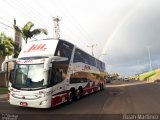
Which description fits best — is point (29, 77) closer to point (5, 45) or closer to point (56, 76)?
point (56, 76)

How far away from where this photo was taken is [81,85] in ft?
67.2

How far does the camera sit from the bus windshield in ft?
46.9


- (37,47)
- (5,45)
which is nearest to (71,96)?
(37,47)

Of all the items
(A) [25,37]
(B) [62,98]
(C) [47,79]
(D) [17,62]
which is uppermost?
(A) [25,37]

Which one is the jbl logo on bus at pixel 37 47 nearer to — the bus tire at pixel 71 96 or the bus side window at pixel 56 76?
the bus side window at pixel 56 76

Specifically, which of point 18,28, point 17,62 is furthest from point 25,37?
point 17,62

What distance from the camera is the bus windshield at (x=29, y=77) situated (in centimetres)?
1430

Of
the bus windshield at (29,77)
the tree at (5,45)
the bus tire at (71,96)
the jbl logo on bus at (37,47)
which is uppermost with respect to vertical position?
the tree at (5,45)

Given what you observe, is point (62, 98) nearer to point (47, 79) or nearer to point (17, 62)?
point (47, 79)

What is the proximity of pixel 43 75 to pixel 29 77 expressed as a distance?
0.80 metres

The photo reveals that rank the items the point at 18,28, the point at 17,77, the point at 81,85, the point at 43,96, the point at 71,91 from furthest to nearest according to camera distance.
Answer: the point at 18,28
the point at 81,85
the point at 71,91
the point at 17,77
the point at 43,96

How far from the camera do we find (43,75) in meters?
14.4

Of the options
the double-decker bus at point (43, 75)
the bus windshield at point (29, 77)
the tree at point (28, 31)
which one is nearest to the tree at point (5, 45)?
the tree at point (28, 31)

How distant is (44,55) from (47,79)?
6.01 feet
